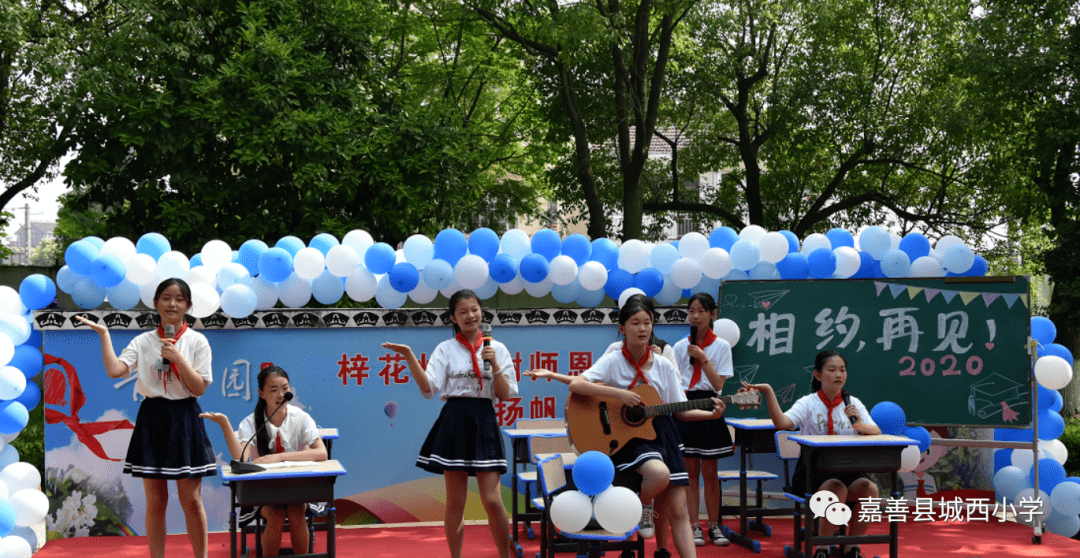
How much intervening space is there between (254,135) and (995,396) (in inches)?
310

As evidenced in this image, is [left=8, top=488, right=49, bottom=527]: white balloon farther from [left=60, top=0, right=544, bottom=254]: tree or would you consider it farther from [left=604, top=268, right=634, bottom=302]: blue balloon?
[left=60, top=0, right=544, bottom=254]: tree

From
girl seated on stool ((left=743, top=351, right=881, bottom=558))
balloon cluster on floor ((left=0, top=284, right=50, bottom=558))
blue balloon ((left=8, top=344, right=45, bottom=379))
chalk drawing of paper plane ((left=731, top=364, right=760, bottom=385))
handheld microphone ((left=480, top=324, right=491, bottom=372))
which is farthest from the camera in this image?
chalk drawing of paper plane ((left=731, top=364, right=760, bottom=385))

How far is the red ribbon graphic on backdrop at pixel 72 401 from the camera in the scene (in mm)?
6020

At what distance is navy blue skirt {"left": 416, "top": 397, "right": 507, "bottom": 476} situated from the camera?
14.8 ft

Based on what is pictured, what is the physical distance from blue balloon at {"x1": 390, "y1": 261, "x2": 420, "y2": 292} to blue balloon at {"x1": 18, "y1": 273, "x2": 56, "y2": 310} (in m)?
A: 2.15

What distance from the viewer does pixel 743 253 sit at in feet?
21.2

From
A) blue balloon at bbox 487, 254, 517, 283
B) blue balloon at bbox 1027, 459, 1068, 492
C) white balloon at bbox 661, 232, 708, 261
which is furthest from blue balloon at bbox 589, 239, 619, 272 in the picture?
blue balloon at bbox 1027, 459, 1068, 492

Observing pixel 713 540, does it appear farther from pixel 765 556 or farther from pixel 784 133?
pixel 784 133

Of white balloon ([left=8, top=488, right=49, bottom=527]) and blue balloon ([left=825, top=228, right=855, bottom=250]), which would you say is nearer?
white balloon ([left=8, top=488, right=49, bottom=527])

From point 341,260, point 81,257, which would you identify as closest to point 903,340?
point 341,260

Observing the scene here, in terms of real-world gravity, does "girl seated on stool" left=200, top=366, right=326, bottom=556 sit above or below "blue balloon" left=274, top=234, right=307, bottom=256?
below

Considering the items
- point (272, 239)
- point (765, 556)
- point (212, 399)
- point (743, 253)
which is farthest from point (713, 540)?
point (272, 239)

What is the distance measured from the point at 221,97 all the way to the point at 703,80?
8.17 metres

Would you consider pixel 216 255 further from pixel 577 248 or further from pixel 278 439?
pixel 577 248
